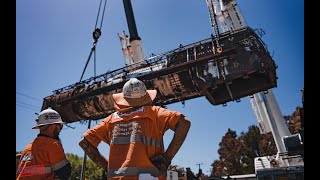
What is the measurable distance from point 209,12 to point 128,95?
12.5 metres

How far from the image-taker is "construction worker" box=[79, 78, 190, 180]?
268cm

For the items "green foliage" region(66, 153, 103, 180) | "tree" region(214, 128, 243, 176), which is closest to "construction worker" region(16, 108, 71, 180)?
"tree" region(214, 128, 243, 176)

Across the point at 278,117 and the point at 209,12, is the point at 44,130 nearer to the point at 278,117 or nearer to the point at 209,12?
the point at 209,12

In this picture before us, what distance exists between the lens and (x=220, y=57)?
35.9ft

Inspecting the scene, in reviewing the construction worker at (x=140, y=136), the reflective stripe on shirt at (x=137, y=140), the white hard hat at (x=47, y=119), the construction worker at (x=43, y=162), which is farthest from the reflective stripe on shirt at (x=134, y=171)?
the white hard hat at (x=47, y=119)

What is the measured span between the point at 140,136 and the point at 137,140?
0.05 meters

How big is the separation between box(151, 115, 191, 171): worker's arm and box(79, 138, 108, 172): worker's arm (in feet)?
2.57

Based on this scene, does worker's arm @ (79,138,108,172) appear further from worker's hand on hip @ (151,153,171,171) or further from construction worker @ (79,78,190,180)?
worker's hand on hip @ (151,153,171,171)

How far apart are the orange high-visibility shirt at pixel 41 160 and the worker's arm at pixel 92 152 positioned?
73 cm

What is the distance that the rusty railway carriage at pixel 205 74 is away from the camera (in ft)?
35.1

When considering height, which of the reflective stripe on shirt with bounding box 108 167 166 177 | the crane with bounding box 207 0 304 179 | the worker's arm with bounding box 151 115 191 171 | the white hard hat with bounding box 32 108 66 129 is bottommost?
the reflective stripe on shirt with bounding box 108 167 166 177

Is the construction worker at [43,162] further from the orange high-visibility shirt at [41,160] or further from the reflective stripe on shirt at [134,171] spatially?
the reflective stripe on shirt at [134,171]
